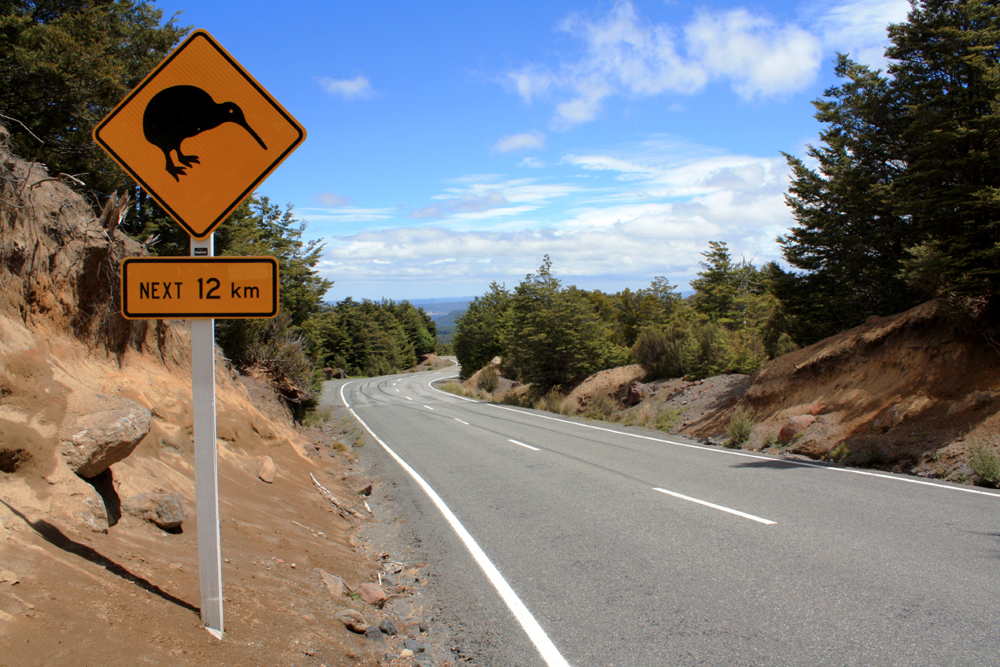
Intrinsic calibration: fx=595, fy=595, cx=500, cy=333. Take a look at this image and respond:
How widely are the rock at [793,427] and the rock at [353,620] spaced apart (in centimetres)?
1134

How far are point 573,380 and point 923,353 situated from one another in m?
17.9

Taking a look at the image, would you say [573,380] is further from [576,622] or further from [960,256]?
[576,622]

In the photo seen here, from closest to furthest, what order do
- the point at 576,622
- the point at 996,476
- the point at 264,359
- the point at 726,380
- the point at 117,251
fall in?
1. the point at 576,622
2. the point at 117,251
3. the point at 996,476
4. the point at 264,359
5. the point at 726,380

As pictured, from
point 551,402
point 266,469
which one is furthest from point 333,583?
point 551,402

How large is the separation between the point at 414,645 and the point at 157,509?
2.26 m

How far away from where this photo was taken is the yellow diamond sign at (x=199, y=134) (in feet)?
10.5

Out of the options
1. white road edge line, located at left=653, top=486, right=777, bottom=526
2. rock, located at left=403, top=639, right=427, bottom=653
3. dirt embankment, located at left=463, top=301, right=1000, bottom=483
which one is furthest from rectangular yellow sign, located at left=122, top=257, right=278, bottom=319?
dirt embankment, located at left=463, top=301, right=1000, bottom=483

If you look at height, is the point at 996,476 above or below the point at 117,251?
below

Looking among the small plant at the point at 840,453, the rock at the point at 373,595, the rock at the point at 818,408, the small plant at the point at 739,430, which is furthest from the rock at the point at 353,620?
the rock at the point at 818,408

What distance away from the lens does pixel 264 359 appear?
1479cm

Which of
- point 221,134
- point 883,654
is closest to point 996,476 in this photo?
point 883,654

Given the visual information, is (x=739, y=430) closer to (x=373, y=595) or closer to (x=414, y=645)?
(x=373, y=595)

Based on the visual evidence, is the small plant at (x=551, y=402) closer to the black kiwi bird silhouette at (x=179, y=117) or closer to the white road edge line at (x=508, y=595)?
the white road edge line at (x=508, y=595)

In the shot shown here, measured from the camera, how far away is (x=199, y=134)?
3.25m
